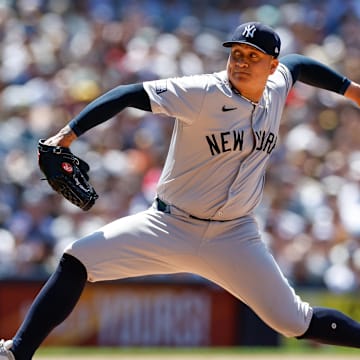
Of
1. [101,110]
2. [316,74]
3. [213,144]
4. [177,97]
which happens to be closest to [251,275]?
[213,144]

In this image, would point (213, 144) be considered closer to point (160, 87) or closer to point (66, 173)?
point (160, 87)

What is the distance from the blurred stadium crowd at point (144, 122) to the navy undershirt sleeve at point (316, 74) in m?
3.73

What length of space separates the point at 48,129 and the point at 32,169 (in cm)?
59

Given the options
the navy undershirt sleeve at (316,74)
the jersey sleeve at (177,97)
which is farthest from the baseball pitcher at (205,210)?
the navy undershirt sleeve at (316,74)

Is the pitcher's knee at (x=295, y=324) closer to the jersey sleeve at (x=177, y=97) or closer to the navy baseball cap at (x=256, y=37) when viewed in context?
the jersey sleeve at (x=177, y=97)

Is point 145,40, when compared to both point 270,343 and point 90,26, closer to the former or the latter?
point 90,26

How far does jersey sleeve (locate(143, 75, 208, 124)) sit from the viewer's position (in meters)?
4.48

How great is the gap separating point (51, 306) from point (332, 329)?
142 centimetres

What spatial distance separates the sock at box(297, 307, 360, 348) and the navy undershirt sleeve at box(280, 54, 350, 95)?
1.22m

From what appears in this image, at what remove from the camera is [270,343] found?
8.48 metres

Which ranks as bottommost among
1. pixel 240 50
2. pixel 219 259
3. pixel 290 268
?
pixel 290 268

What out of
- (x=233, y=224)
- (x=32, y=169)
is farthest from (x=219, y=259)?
(x=32, y=169)

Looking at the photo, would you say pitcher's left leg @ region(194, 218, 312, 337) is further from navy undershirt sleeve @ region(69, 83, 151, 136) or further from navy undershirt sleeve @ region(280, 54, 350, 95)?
navy undershirt sleeve @ region(280, 54, 350, 95)

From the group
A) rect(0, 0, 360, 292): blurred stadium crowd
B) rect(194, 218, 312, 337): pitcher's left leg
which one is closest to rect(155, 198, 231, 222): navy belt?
rect(194, 218, 312, 337): pitcher's left leg
